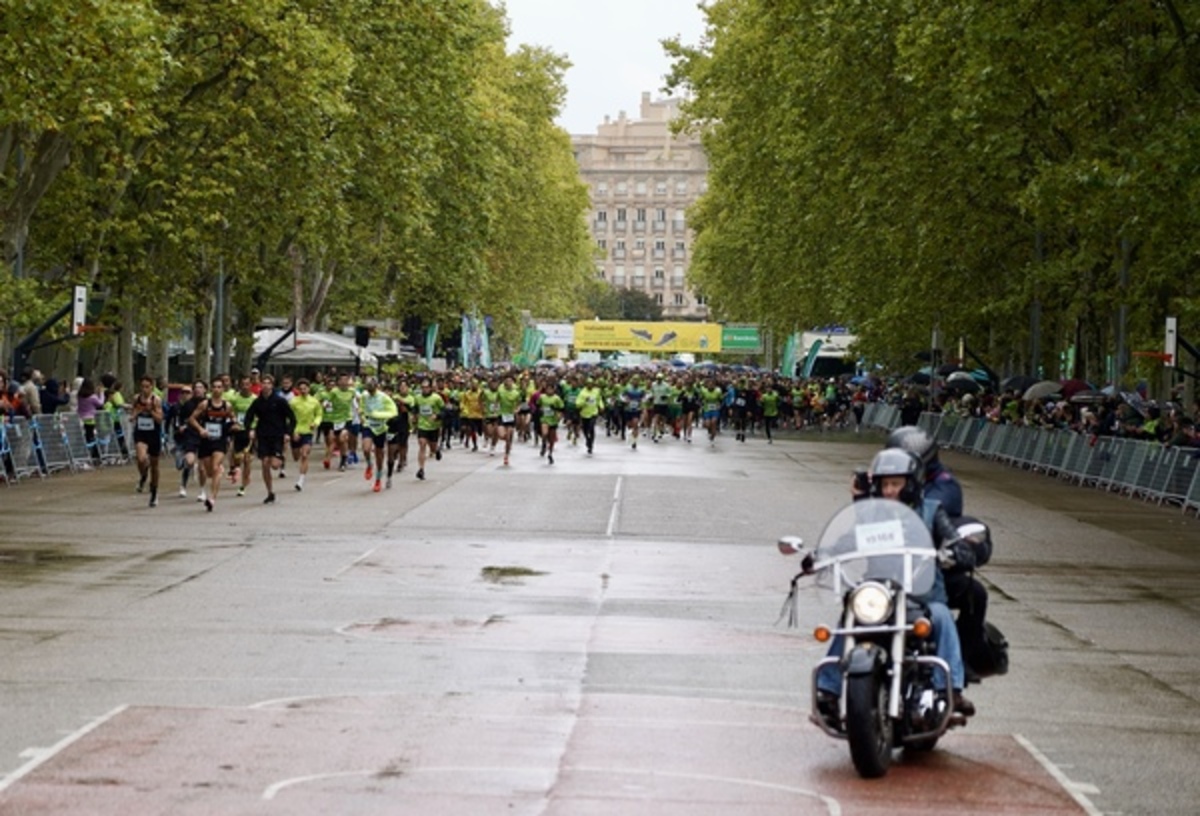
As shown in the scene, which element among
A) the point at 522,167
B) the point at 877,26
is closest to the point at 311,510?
the point at 877,26

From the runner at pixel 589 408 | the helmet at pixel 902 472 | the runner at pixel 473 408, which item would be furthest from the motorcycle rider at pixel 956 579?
the runner at pixel 473 408

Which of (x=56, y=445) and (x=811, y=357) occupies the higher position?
(x=811, y=357)

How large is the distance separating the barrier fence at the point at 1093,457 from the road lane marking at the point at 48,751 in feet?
81.4

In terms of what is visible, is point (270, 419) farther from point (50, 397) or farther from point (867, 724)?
point (867, 724)

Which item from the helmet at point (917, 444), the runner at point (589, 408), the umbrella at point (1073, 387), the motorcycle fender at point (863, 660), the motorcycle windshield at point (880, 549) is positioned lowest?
the runner at point (589, 408)

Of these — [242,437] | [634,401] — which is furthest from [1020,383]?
[242,437]

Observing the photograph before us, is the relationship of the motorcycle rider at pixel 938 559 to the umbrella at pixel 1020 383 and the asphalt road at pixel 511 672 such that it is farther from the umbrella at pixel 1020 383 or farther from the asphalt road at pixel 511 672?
the umbrella at pixel 1020 383

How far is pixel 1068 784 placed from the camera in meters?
10.8

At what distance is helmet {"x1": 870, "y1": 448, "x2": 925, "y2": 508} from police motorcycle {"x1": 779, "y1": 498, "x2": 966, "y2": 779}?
0.15 metres

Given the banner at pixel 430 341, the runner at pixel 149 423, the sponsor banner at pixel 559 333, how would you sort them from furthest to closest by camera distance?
the sponsor banner at pixel 559 333 < the banner at pixel 430 341 < the runner at pixel 149 423

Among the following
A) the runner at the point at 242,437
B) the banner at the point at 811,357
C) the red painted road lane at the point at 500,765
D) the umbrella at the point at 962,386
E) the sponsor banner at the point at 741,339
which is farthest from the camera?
the sponsor banner at the point at 741,339

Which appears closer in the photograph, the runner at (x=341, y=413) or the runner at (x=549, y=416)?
the runner at (x=341, y=413)

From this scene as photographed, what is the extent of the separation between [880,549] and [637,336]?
13559cm

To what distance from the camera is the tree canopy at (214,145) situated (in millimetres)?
32031
